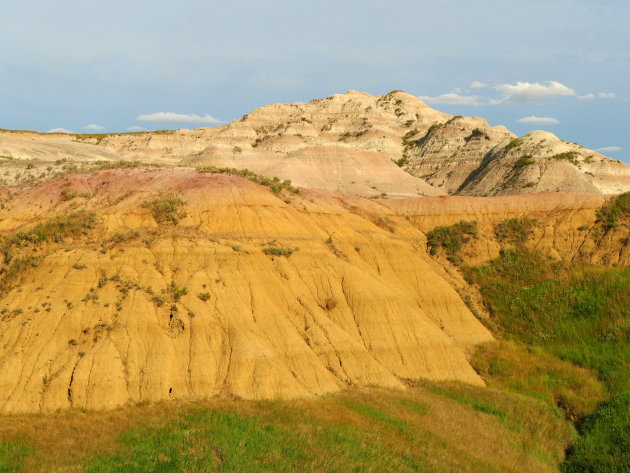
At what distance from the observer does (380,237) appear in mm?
38500

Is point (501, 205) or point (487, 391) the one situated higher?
point (501, 205)

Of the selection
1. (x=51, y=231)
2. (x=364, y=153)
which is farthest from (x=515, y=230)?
(x=364, y=153)

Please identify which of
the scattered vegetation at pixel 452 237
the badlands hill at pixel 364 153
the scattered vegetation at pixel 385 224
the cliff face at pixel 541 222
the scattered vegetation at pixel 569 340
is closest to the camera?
the scattered vegetation at pixel 569 340

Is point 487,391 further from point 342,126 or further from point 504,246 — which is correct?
point 342,126

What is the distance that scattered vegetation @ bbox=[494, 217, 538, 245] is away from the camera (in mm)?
40812

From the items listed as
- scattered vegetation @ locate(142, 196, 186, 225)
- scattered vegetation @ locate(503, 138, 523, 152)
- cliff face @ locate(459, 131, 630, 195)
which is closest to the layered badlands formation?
scattered vegetation @ locate(142, 196, 186, 225)

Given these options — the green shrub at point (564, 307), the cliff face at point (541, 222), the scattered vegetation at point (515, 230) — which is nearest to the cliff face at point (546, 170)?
the cliff face at point (541, 222)

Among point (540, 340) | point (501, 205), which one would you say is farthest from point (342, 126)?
point (540, 340)

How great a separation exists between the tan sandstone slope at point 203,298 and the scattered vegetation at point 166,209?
0.29ft

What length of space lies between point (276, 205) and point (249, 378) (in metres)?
14.9

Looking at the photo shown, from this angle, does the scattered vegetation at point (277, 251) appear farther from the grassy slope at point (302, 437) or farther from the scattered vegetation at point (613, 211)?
the scattered vegetation at point (613, 211)

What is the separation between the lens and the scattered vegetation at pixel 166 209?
33375 mm

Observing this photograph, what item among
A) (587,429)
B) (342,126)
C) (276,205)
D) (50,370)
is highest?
(342,126)

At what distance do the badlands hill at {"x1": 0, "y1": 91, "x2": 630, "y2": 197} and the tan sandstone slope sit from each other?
17298 mm
